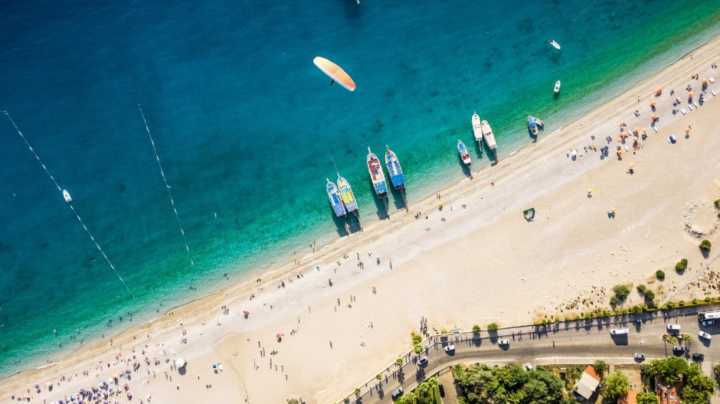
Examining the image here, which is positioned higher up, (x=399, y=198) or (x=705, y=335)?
(x=399, y=198)

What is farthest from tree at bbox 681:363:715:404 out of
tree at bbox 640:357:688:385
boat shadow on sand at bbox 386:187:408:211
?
boat shadow on sand at bbox 386:187:408:211

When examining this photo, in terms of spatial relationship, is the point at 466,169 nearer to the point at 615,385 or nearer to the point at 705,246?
the point at 705,246

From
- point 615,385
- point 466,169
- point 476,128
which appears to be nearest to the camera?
point 615,385

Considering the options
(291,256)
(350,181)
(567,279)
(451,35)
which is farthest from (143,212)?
(567,279)

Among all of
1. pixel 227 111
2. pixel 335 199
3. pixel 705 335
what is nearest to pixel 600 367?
pixel 705 335

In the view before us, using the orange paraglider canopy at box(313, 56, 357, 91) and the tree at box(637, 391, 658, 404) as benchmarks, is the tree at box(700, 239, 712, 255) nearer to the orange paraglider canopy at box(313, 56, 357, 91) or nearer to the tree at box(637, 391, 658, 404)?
the tree at box(637, 391, 658, 404)

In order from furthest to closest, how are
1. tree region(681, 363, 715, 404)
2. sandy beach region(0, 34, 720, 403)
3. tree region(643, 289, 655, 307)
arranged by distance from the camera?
sandy beach region(0, 34, 720, 403)
tree region(643, 289, 655, 307)
tree region(681, 363, 715, 404)

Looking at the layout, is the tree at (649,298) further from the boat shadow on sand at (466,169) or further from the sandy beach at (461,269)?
the boat shadow on sand at (466,169)
